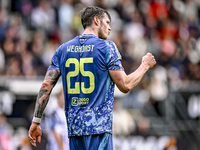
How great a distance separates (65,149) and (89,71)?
3.19 m

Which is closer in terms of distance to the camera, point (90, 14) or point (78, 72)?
point (78, 72)

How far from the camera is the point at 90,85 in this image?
4.74 m

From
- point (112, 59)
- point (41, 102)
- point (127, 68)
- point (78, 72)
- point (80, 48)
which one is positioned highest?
point (127, 68)

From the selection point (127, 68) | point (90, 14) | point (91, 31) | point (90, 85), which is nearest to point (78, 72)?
point (90, 85)

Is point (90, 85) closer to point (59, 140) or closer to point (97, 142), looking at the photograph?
point (97, 142)

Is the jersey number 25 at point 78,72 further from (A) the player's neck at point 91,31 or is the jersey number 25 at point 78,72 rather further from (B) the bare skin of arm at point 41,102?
(A) the player's neck at point 91,31

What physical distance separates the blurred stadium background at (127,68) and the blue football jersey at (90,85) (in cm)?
689

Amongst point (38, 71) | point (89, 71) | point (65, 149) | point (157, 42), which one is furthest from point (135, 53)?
point (89, 71)

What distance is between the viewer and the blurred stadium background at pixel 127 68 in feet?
39.1

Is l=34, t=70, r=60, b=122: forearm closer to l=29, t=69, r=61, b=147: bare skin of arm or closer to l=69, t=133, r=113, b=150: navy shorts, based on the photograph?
l=29, t=69, r=61, b=147: bare skin of arm

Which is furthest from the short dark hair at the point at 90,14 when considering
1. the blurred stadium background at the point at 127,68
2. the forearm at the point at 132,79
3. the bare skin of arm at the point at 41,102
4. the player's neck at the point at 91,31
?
the blurred stadium background at the point at 127,68

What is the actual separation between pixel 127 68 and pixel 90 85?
898cm

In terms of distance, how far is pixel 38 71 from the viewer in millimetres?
12734

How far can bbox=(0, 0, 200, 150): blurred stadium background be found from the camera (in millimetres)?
11906
